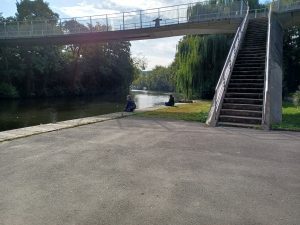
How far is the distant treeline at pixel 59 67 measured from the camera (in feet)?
128

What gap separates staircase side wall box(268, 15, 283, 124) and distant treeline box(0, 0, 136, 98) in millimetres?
14187

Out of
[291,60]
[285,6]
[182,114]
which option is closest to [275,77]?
[182,114]

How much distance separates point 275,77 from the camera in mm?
13102

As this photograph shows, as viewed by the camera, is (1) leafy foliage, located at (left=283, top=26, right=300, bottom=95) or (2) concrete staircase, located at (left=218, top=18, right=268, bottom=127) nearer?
(2) concrete staircase, located at (left=218, top=18, right=268, bottom=127)

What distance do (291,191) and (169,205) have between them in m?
2.01

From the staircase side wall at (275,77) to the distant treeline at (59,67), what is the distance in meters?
14.2

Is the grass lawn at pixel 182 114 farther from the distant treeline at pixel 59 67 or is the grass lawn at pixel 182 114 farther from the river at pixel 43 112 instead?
the distant treeline at pixel 59 67

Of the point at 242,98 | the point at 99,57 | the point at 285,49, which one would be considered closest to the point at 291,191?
the point at 242,98

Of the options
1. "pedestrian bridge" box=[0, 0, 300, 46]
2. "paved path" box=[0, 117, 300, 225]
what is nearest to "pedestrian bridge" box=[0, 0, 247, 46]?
"pedestrian bridge" box=[0, 0, 300, 46]

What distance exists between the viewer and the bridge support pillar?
10852 mm

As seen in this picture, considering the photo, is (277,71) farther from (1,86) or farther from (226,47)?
(1,86)

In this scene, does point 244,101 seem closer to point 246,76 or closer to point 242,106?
point 242,106

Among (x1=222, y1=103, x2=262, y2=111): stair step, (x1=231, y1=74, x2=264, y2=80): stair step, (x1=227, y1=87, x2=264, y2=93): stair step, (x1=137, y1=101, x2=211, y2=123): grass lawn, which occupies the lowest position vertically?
(x1=137, y1=101, x2=211, y2=123): grass lawn

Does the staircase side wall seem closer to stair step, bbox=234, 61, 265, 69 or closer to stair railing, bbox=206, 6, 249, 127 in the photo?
stair step, bbox=234, 61, 265, 69
